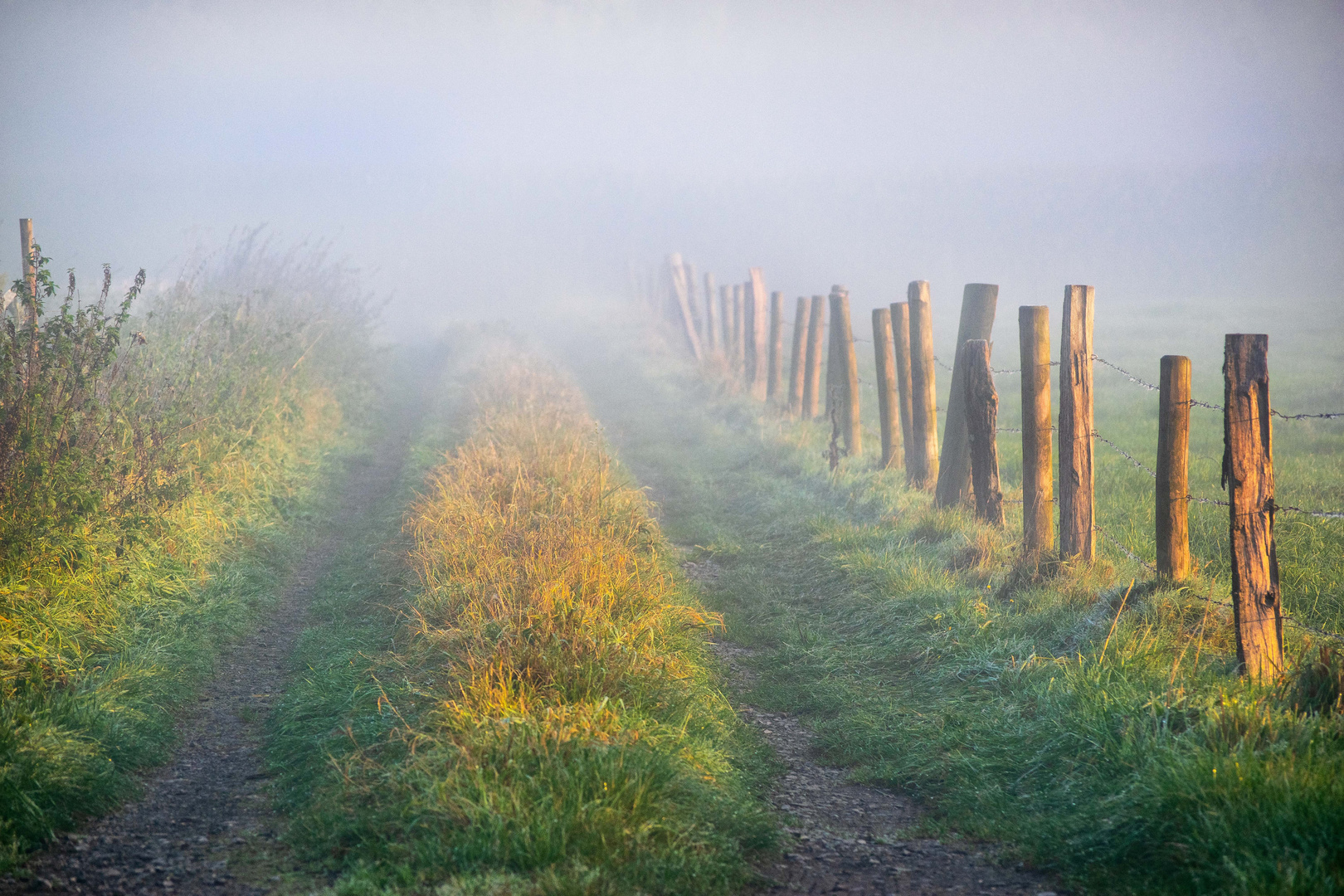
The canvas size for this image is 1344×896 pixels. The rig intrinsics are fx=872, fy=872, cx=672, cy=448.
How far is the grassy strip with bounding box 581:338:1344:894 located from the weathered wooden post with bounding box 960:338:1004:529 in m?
0.29

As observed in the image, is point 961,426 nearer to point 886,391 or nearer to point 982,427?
point 982,427

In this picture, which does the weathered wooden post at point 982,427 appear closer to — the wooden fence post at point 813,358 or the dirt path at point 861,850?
the dirt path at point 861,850

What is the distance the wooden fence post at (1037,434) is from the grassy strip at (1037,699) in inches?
14.9

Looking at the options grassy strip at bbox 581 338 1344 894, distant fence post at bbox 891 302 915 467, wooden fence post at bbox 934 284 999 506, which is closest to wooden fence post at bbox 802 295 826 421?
distant fence post at bbox 891 302 915 467

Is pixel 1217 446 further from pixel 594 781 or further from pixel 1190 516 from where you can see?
pixel 594 781

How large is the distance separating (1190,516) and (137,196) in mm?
54010

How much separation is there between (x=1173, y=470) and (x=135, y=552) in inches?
267

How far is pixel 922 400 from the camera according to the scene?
8.70m

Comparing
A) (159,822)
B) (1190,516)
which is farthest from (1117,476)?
(159,822)

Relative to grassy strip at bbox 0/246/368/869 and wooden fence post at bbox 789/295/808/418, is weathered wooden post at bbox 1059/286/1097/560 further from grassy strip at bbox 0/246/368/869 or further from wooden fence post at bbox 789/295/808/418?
wooden fence post at bbox 789/295/808/418

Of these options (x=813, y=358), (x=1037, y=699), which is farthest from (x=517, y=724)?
(x=813, y=358)

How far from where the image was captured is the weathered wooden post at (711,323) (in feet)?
63.0

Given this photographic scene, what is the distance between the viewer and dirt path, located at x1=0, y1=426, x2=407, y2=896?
3197mm

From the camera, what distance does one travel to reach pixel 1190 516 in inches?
281
